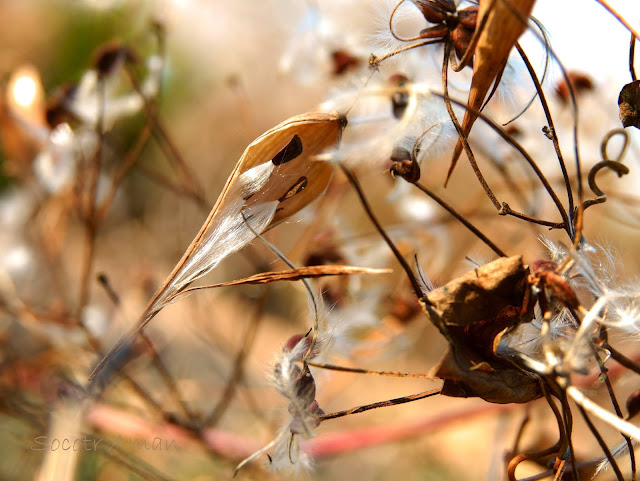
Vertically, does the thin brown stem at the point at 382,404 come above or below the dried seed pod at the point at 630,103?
below

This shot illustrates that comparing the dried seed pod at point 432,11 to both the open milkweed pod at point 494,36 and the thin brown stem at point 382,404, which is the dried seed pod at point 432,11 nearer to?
the open milkweed pod at point 494,36

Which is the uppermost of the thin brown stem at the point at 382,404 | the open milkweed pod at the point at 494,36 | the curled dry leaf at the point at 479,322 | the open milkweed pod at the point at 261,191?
the open milkweed pod at the point at 494,36

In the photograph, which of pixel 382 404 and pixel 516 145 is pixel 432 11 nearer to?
pixel 516 145

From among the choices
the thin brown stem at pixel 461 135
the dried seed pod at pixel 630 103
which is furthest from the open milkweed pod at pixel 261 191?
the dried seed pod at pixel 630 103

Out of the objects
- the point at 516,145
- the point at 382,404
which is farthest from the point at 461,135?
the point at 382,404

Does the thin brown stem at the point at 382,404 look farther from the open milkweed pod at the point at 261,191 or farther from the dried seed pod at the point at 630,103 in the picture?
the dried seed pod at the point at 630,103

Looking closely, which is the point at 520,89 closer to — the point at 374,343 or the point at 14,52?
the point at 374,343

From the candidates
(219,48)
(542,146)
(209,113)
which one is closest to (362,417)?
(542,146)
